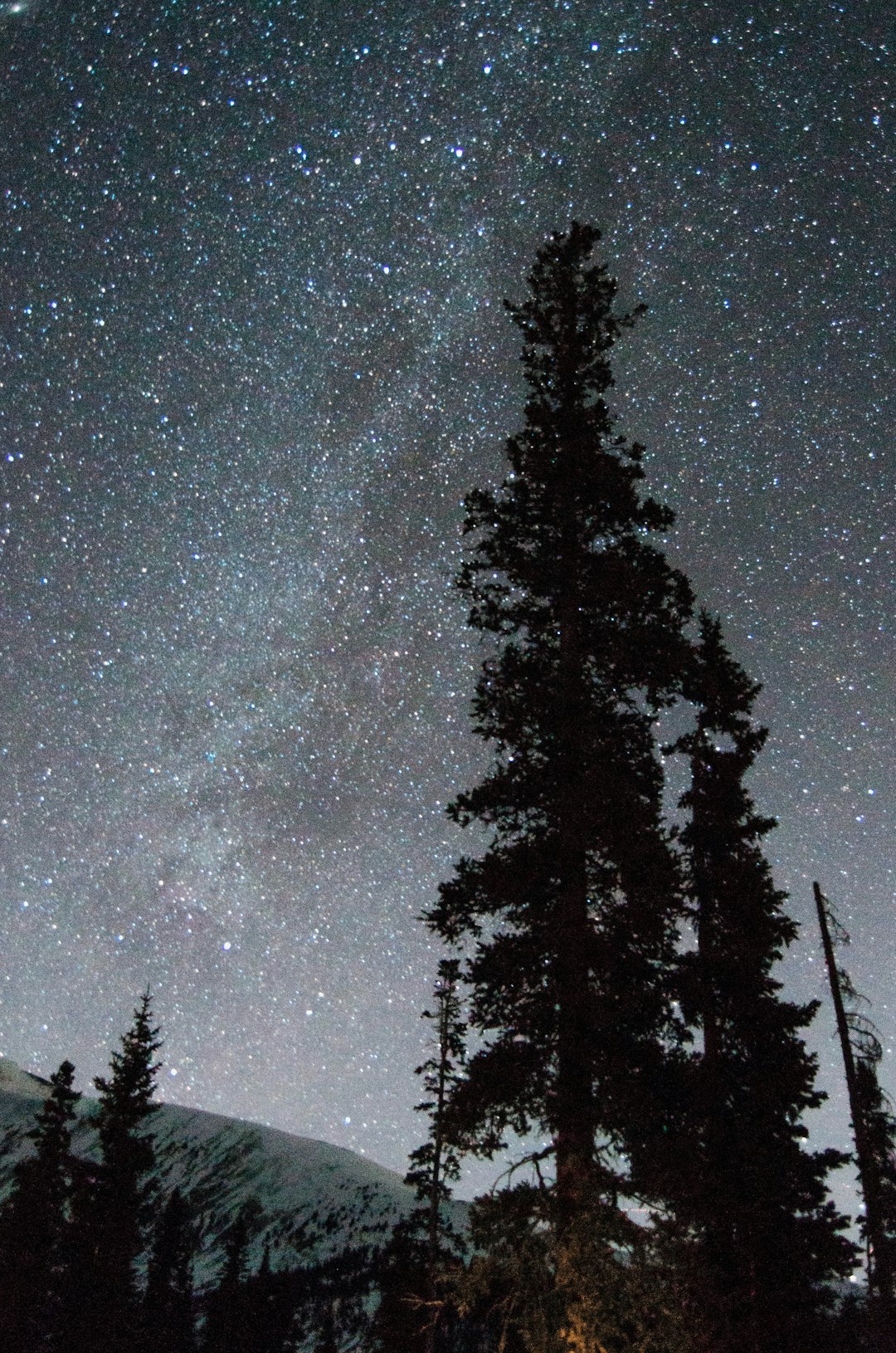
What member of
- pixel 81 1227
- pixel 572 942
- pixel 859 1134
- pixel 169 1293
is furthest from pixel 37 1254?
pixel 572 942

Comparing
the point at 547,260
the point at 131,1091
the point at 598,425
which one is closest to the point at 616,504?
the point at 598,425

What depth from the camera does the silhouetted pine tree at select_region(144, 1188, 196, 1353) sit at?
4431 centimetres

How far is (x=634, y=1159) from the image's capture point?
9.88m

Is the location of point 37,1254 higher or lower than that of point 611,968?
lower

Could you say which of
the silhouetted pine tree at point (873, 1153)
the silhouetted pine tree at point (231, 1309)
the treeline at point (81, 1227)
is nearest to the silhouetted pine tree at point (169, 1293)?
the silhouetted pine tree at point (231, 1309)

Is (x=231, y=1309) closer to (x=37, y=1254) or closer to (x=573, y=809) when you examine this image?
(x=37, y=1254)

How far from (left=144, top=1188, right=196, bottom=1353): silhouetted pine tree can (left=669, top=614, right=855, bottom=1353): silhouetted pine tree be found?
114 feet

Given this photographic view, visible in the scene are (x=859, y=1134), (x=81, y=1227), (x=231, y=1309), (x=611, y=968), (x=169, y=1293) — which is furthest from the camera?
(x=231, y=1309)

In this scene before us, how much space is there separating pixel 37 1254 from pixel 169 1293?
75.9 feet

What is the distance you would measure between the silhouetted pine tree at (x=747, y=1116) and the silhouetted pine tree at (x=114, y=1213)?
2475 centimetres

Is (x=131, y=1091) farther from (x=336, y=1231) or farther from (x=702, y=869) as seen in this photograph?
(x=336, y=1231)

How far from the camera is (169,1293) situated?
48500 mm

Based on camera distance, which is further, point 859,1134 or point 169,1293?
point 169,1293

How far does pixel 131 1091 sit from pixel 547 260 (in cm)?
3215
